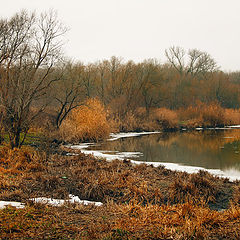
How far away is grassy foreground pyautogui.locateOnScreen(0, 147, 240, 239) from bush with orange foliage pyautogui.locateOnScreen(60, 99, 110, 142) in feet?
39.8

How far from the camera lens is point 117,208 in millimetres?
6293

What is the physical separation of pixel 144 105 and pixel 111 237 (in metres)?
36.0

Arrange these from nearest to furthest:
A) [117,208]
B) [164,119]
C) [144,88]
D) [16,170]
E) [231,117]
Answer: [117,208] < [16,170] < [164,119] < [144,88] < [231,117]

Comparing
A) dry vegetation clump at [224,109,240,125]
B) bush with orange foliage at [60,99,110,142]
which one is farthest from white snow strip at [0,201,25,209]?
dry vegetation clump at [224,109,240,125]

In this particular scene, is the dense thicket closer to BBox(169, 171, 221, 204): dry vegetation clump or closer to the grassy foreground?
the grassy foreground

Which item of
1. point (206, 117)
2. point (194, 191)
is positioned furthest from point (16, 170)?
point (206, 117)

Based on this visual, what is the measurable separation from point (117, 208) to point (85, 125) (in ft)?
59.4

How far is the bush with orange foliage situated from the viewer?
23234 millimetres

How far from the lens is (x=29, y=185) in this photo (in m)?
8.15

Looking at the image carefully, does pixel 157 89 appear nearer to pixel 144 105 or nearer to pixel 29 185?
pixel 144 105

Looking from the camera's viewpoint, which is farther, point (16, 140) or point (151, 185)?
point (16, 140)

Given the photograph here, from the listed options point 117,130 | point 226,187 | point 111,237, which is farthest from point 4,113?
point 117,130

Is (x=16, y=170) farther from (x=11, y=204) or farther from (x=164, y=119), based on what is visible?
(x=164, y=119)

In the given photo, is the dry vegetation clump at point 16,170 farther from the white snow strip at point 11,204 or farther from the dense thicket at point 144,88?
the dense thicket at point 144,88
